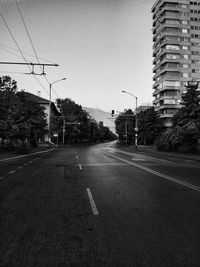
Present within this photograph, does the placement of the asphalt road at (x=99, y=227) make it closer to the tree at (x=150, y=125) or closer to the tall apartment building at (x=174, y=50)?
the tree at (x=150, y=125)

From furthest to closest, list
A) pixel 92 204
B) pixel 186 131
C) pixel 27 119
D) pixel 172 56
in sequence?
pixel 172 56, pixel 27 119, pixel 186 131, pixel 92 204

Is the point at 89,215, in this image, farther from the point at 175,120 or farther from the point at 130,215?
the point at 175,120

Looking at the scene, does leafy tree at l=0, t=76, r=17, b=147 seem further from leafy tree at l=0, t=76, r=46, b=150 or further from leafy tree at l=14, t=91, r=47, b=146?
leafy tree at l=14, t=91, r=47, b=146

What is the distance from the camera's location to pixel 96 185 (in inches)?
379

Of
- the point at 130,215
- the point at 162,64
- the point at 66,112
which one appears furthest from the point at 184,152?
the point at 66,112

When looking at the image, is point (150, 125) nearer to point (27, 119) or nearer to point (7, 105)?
point (27, 119)

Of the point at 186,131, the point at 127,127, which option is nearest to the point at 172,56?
the point at 127,127

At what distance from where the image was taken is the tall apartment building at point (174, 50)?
79.6 metres

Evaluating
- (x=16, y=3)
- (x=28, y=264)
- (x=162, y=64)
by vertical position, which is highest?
(x=162, y=64)

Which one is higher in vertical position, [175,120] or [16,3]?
[16,3]

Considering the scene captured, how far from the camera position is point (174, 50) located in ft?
265

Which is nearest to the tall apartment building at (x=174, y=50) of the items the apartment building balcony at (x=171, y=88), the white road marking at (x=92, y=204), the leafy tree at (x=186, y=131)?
the apartment building balcony at (x=171, y=88)

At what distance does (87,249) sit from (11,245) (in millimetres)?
1151

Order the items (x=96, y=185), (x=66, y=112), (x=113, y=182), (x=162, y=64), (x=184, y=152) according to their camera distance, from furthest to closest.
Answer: (x=66, y=112) < (x=162, y=64) < (x=184, y=152) < (x=113, y=182) < (x=96, y=185)
